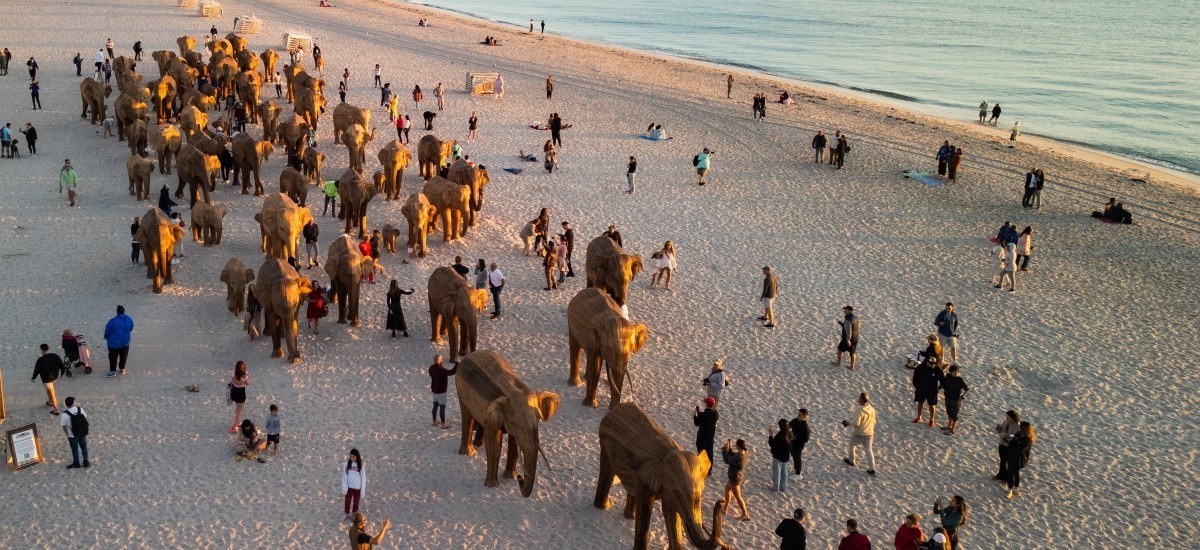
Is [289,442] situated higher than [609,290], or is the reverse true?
[609,290]

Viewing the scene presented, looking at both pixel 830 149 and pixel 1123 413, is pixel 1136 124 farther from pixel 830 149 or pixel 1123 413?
pixel 1123 413

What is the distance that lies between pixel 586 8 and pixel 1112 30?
6639 cm

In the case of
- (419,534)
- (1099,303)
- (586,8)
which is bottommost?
(419,534)

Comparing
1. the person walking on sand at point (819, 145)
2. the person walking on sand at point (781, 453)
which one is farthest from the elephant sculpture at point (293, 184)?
the person walking on sand at point (819, 145)

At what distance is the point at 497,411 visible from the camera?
13773 millimetres

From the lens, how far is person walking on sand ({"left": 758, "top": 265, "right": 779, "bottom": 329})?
20.5 m

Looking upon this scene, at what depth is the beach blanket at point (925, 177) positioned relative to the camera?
34.3 meters

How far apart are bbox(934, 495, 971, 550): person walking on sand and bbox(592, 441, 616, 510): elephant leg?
4495mm

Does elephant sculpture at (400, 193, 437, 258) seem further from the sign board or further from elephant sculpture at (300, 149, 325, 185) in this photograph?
the sign board

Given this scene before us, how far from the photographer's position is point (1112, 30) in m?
114

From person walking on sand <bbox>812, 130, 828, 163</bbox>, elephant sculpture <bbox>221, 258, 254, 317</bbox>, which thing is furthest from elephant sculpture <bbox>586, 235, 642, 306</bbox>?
person walking on sand <bbox>812, 130, 828, 163</bbox>

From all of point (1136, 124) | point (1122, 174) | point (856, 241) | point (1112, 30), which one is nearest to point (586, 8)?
point (1112, 30)

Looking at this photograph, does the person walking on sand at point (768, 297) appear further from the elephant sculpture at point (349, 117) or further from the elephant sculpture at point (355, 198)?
the elephant sculpture at point (349, 117)

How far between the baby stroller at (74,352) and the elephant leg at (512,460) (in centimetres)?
835
